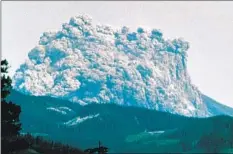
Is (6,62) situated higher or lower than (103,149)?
higher

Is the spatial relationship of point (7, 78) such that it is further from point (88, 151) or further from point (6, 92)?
point (88, 151)

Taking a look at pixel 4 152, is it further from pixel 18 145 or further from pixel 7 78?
pixel 7 78

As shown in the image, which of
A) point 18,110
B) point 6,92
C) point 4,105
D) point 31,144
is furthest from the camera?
point 18,110

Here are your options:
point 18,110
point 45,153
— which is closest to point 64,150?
point 45,153

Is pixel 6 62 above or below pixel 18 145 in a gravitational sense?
above

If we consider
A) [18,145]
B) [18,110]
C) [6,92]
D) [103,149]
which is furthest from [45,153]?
[18,110]

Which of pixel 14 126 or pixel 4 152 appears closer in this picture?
pixel 4 152

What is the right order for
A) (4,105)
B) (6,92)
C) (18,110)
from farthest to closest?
(18,110) < (4,105) < (6,92)

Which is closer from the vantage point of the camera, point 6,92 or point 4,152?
point 4,152

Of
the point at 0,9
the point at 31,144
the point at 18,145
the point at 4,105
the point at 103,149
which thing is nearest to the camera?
the point at 0,9
